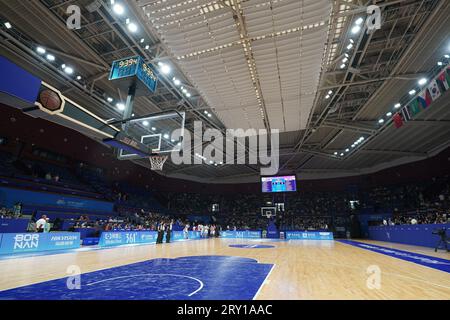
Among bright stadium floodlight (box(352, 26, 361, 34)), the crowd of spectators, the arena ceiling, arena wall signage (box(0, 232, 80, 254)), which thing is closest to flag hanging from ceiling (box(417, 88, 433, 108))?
the arena ceiling

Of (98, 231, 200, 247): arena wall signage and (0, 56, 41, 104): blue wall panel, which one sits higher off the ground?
(0, 56, 41, 104): blue wall panel

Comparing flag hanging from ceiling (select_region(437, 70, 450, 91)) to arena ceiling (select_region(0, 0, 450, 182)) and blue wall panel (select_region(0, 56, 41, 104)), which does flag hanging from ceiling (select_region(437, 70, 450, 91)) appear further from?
blue wall panel (select_region(0, 56, 41, 104))

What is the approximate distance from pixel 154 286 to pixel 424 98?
13874mm

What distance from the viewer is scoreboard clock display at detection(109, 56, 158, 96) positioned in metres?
7.57

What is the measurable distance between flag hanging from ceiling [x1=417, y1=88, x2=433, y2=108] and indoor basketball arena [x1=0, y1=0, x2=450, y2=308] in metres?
0.10

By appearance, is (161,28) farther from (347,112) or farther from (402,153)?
(402,153)

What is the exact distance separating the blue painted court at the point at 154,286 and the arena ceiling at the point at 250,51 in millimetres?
7364

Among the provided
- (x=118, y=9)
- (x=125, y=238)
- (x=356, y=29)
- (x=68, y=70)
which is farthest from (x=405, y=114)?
(x=125, y=238)

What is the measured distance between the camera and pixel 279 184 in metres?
25.8

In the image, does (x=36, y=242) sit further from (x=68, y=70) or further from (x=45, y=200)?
(x=68, y=70)

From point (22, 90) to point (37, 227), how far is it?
9760mm
